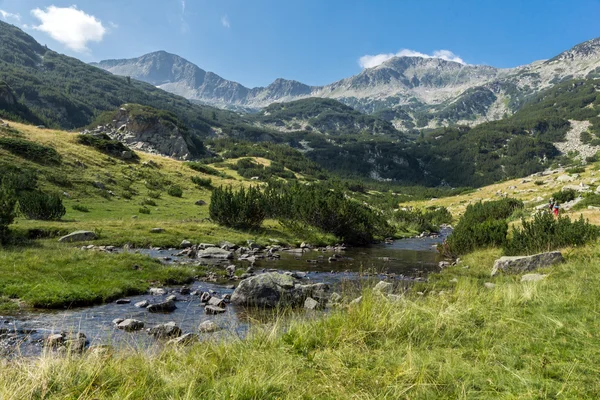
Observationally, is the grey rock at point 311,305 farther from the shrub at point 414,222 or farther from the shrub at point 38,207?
the shrub at point 414,222

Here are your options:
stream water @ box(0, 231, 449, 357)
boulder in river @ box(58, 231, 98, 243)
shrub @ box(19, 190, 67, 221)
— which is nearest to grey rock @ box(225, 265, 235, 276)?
stream water @ box(0, 231, 449, 357)

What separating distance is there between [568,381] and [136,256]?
18.7m

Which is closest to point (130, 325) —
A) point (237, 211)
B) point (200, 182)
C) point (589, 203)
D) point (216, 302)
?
point (216, 302)

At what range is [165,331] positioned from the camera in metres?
9.61

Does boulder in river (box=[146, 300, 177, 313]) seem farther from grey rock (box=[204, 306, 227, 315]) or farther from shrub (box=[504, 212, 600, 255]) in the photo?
shrub (box=[504, 212, 600, 255])

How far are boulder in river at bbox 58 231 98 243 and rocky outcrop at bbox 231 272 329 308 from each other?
14.6 m

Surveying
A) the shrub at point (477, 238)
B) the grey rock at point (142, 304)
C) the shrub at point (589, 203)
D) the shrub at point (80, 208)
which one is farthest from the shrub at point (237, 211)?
the shrub at point (589, 203)

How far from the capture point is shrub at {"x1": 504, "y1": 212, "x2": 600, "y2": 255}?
16688 mm

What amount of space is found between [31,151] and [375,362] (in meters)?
55.1

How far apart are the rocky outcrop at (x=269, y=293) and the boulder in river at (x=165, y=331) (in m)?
3.69

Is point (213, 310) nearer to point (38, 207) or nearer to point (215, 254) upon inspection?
point (215, 254)

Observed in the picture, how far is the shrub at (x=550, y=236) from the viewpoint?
16688 millimetres

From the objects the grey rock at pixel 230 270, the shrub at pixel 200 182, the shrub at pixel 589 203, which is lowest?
the grey rock at pixel 230 270

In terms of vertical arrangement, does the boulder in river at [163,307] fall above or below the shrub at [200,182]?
below
